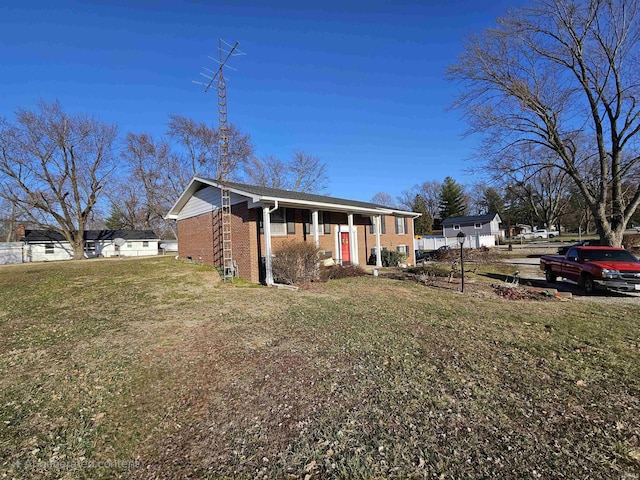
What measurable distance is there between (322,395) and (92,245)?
1647 inches

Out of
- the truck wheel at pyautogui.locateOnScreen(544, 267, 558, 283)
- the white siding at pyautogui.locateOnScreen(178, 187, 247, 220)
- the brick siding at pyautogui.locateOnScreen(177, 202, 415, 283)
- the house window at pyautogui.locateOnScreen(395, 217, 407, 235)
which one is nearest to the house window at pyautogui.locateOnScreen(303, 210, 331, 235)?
the brick siding at pyautogui.locateOnScreen(177, 202, 415, 283)

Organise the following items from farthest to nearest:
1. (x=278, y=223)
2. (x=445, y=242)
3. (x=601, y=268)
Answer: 1. (x=445, y=242)
2. (x=278, y=223)
3. (x=601, y=268)

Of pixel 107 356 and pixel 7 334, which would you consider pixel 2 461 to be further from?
pixel 7 334

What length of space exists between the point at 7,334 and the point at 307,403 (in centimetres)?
643

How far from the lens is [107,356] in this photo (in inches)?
190

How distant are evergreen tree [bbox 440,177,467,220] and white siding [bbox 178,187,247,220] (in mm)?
54592

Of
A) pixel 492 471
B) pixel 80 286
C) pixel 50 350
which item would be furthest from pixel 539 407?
pixel 80 286

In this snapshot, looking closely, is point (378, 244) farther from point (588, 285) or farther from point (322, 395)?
point (322, 395)

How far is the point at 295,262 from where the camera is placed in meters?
11.0

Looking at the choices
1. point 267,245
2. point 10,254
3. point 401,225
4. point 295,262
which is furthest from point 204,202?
point 10,254

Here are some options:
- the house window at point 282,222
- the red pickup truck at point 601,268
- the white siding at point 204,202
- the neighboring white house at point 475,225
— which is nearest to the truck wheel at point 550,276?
the red pickup truck at point 601,268

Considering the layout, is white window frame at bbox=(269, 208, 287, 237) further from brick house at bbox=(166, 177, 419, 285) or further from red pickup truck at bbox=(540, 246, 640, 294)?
red pickup truck at bbox=(540, 246, 640, 294)

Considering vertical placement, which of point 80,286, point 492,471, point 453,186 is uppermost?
point 453,186

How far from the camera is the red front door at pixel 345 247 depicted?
54.2ft
